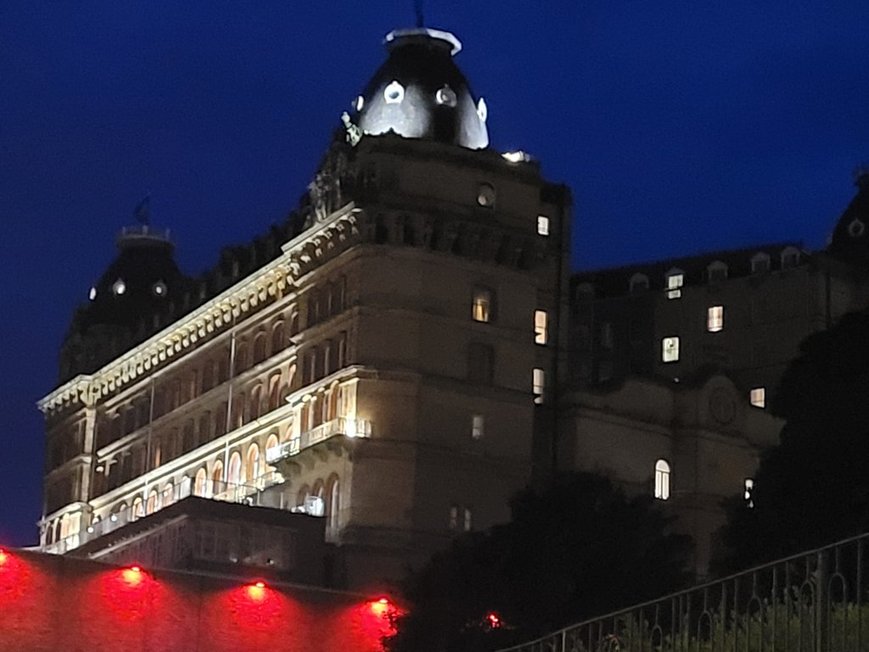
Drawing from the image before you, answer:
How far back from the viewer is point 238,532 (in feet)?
287

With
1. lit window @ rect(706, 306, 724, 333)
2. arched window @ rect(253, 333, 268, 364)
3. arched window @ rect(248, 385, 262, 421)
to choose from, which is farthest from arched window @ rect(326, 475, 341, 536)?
lit window @ rect(706, 306, 724, 333)

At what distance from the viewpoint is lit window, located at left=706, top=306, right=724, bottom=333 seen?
11644 cm

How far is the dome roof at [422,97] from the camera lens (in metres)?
95.9

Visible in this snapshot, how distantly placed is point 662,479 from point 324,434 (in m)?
17.0

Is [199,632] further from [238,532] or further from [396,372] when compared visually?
[396,372]

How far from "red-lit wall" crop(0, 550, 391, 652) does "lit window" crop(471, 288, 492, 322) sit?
2115 cm

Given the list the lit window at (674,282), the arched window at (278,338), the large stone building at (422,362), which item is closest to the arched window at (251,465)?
the large stone building at (422,362)

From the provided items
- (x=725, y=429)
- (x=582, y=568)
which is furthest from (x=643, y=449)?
(x=582, y=568)

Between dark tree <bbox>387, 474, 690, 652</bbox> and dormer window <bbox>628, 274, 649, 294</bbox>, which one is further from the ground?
dormer window <bbox>628, 274, 649, 294</bbox>

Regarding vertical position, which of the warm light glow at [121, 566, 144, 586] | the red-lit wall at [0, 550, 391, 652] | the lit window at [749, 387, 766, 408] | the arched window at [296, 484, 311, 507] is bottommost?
the red-lit wall at [0, 550, 391, 652]

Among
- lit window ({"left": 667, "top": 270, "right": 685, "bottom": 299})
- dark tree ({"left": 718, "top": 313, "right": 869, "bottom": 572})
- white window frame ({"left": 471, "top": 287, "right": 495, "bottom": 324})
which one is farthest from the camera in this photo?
lit window ({"left": 667, "top": 270, "right": 685, "bottom": 299})

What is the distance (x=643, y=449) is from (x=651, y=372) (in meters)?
18.8

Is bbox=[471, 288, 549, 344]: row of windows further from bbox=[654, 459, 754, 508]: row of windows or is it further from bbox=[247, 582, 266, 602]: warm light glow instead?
bbox=[247, 582, 266, 602]: warm light glow

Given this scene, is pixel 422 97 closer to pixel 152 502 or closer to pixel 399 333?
pixel 399 333
